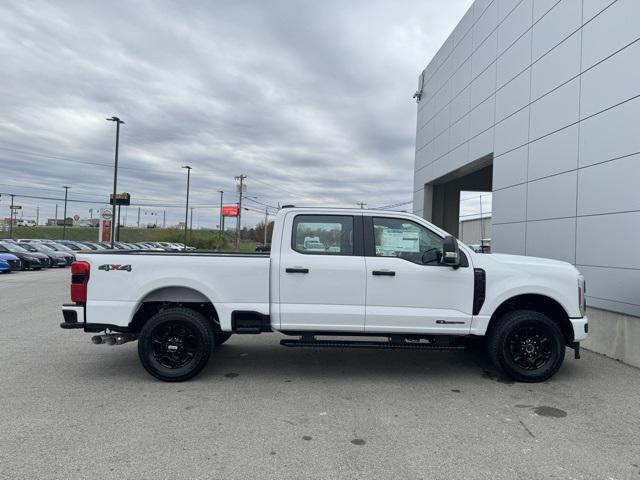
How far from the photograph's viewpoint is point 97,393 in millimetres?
4973

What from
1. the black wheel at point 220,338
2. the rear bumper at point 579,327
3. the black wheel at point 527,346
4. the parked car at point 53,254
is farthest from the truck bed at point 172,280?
the parked car at point 53,254

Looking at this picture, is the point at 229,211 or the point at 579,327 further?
the point at 229,211

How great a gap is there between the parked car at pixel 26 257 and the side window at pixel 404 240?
25.6 m

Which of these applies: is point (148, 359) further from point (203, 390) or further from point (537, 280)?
point (537, 280)

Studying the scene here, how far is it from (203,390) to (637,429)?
435 cm

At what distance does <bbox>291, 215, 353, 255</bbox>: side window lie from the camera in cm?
551

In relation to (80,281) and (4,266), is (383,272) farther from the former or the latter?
(4,266)

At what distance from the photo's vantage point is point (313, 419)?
4320mm

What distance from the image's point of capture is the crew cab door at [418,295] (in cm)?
535

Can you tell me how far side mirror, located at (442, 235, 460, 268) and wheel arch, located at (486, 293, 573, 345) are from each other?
0.90 metres

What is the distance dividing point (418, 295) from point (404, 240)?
27.1 inches

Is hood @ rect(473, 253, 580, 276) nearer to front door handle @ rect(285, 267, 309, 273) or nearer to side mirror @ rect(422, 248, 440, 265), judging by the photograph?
side mirror @ rect(422, 248, 440, 265)

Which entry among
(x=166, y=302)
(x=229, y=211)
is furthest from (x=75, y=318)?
(x=229, y=211)

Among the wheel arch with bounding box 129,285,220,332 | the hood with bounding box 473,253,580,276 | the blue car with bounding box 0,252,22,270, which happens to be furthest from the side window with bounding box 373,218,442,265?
the blue car with bounding box 0,252,22,270
